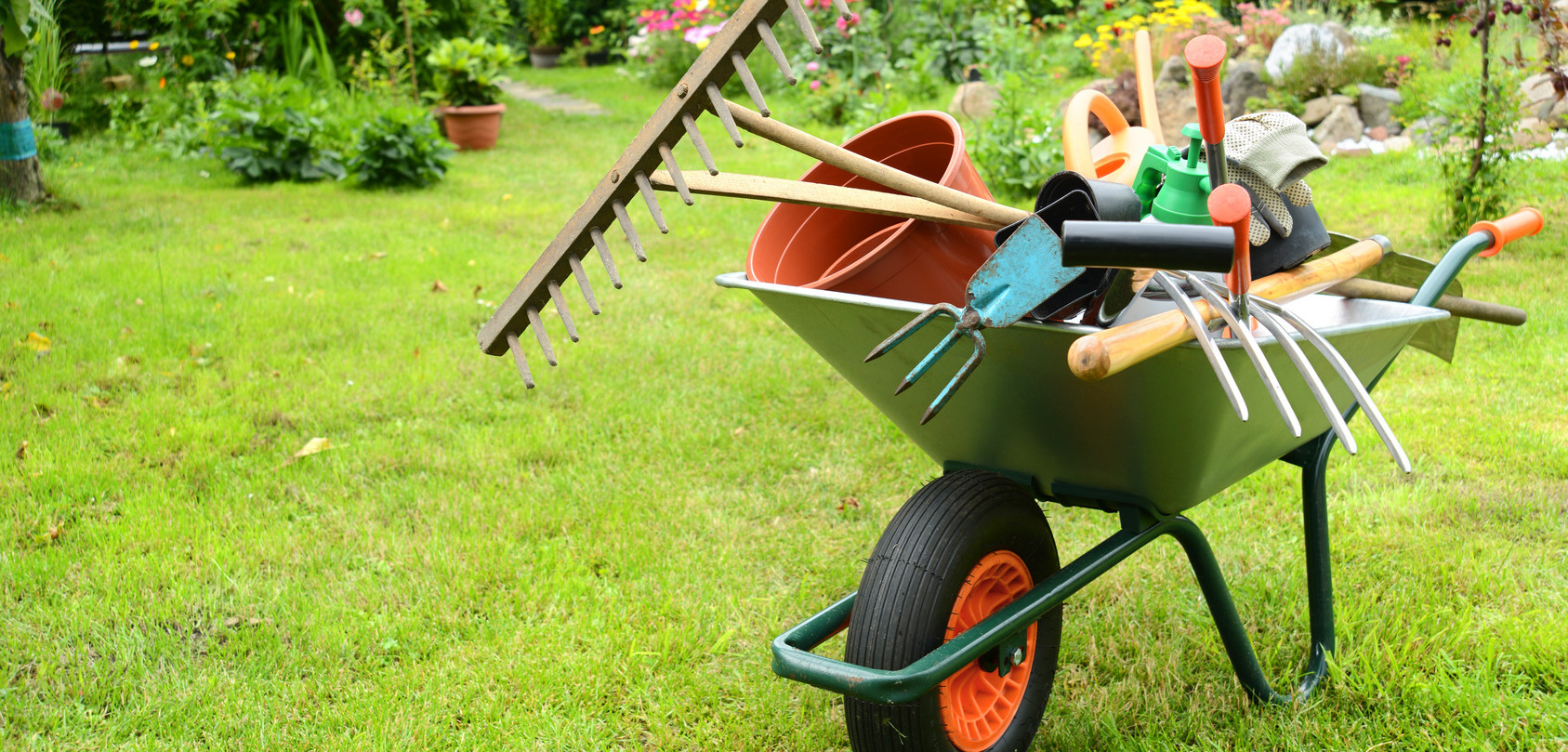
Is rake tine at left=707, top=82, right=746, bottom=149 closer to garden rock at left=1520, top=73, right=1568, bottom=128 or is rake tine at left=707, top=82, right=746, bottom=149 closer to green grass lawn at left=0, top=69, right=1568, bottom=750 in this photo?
green grass lawn at left=0, top=69, right=1568, bottom=750

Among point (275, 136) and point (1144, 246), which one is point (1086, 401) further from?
point (275, 136)

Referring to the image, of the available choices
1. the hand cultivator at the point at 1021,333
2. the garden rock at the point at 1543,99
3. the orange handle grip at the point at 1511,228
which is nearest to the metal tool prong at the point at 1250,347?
the hand cultivator at the point at 1021,333

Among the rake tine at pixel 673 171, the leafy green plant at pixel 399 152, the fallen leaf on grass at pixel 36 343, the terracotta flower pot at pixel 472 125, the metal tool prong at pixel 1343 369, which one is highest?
the rake tine at pixel 673 171

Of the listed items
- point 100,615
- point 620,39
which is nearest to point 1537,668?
point 100,615

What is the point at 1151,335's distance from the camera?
926 mm

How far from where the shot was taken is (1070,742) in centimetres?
156

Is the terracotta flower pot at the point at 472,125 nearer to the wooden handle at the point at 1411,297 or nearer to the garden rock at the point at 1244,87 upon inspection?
the garden rock at the point at 1244,87

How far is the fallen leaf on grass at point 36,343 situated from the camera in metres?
3.10

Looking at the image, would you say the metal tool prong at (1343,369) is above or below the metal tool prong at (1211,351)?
below

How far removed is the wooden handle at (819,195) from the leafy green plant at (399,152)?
17.1 feet

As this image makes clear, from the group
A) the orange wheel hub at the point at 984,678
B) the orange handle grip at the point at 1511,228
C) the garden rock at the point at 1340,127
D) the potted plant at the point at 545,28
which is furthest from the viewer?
the potted plant at the point at 545,28

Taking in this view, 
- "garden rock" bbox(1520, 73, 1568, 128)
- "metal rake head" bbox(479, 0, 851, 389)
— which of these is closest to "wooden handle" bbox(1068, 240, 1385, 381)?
"metal rake head" bbox(479, 0, 851, 389)

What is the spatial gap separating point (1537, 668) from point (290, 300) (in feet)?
12.6

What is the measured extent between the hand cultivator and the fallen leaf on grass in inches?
103
